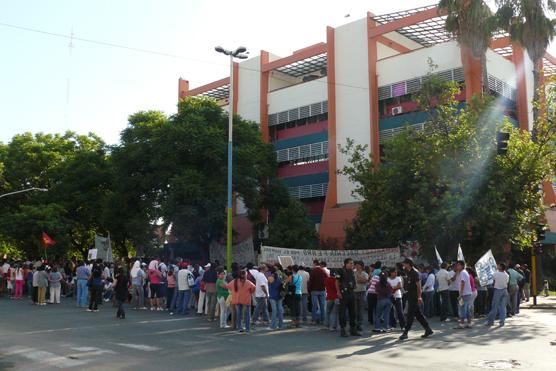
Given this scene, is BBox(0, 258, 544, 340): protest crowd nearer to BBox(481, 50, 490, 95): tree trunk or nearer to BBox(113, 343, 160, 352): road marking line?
BBox(113, 343, 160, 352): road marking line

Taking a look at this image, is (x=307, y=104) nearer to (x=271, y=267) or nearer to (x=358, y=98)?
(x=358, y=98)

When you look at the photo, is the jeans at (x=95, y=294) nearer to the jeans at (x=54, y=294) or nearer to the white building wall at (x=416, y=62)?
the jeans at (x=54, y=294)

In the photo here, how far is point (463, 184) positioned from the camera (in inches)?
879

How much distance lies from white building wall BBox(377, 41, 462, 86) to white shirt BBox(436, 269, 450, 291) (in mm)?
18439

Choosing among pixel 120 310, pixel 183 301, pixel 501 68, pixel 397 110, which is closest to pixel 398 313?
pixel 183 301

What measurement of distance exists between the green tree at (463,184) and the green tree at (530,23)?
6769 mm

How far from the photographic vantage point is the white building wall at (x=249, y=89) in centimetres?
4462

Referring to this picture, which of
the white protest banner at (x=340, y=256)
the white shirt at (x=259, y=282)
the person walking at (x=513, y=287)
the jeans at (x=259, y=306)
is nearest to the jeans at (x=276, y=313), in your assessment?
the white shirt at (x=259, y=282)

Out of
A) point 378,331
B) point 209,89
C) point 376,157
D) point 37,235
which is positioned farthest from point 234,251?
point 378,331

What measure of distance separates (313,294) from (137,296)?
7.93m

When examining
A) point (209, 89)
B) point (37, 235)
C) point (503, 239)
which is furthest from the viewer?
point (209, 89)

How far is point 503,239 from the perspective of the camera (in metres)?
22.8

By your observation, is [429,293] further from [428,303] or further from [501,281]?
[501,281]

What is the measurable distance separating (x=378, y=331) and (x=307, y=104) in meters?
28.7
